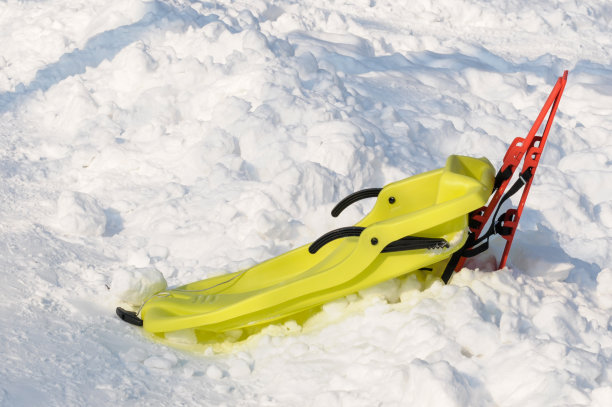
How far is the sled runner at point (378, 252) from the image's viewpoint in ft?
Answer: 9.33

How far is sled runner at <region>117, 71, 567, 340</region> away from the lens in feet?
9.33

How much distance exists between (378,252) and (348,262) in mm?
145

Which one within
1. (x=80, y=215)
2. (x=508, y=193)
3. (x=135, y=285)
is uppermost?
(x=508, y=193)

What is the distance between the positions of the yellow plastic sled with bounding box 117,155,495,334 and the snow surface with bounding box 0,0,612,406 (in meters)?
0.12

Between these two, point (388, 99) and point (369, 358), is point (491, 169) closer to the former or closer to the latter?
point (369, 358)

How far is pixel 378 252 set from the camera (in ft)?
9.39

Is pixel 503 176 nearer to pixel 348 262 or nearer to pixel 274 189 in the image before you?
pixel 348 262

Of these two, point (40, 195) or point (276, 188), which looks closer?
point (276, 188)

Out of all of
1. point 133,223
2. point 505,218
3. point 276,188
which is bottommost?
point 133,223

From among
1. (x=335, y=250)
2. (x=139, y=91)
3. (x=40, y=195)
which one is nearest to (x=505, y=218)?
(x=335, y=250)

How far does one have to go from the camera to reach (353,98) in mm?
5570

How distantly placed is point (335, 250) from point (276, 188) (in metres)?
1.14

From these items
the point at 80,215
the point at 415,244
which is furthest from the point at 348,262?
the point at 80,215

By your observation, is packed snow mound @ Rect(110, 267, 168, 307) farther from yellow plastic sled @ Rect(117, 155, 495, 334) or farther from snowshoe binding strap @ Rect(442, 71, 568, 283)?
snowshoe binding strap @ Rect(442, 71, 568, 283)
